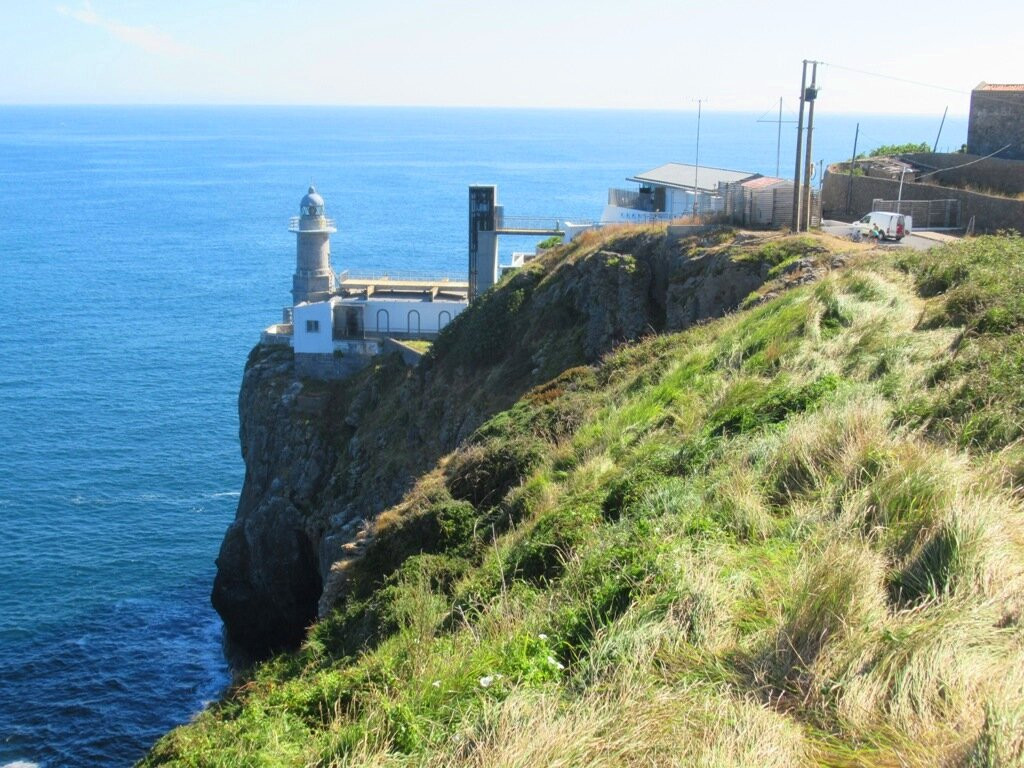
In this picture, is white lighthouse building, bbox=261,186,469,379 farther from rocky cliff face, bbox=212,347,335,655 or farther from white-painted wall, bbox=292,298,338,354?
rocky cliff face, bbox=212,347,335,655

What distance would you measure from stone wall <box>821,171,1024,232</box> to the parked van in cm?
281

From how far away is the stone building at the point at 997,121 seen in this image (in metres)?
38.9

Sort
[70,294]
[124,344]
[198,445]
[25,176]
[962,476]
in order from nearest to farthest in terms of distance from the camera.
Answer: [962,476] → [198,445] → [124,344] → [70,294] → [25,176]

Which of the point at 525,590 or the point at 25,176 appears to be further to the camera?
the point at 25,176

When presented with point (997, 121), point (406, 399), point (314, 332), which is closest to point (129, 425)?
point (314, 332)

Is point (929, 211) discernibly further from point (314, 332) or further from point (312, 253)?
point (312, 253)

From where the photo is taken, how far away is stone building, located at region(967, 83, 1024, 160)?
38.9m

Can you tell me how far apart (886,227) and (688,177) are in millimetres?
18960

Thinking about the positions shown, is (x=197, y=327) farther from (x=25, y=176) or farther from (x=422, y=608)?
(x=25, y=176)

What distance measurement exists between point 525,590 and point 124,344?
2510 inches

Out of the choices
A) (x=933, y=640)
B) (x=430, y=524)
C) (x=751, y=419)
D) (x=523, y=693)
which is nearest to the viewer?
(x=933, y=640)

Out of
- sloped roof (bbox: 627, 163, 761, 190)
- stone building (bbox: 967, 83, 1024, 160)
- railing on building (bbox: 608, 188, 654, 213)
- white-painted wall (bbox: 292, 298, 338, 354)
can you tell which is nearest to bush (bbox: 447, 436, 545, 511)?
white-painted wall (bbox: 292, 298, 338, 354)

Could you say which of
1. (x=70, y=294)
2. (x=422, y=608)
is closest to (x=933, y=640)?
(x=422, y=608)

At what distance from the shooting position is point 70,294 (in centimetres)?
8288
